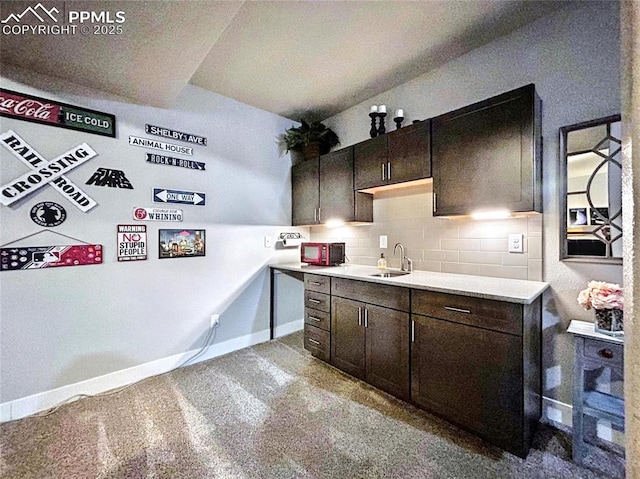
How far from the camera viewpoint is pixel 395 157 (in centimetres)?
246

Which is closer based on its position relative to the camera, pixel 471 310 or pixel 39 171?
pixel 471 310

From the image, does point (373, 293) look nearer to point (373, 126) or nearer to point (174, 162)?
point (373, 126)

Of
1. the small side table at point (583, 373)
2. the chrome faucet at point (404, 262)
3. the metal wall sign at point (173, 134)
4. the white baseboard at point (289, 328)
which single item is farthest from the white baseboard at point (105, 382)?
the small side table at point (583, 373)

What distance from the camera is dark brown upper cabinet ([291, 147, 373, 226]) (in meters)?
2.88

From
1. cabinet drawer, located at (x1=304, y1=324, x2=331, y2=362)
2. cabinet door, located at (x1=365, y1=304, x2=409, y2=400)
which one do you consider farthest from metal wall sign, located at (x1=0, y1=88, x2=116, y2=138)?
cabinet door, located at (x1=365, y1=304, x2=409, y2=400)

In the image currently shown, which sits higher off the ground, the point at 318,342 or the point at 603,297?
the point at 603,297

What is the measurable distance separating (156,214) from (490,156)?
102 inches

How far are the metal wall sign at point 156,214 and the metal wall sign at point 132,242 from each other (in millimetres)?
81

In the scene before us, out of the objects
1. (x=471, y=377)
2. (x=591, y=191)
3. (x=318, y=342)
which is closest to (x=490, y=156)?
(x=591, y=191)

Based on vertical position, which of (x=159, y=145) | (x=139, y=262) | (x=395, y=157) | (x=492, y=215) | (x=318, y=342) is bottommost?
(x=318, y=342)

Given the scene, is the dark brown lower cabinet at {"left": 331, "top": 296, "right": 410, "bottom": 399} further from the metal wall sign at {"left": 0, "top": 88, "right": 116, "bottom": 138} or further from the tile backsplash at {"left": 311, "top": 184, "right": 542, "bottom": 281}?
the metal wall sign at {"left": 0, "top": 88, "right": 116, "bottom": 138}

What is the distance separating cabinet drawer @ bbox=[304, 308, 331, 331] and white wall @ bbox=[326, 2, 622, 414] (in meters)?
1.56

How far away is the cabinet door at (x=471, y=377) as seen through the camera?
5.08ft

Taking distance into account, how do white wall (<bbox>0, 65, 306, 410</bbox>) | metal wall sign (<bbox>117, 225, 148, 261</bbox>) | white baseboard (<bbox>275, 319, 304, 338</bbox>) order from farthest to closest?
white baseboard (<bbox>275, 319, 304, 338</bbox>) → metal wall sign (<bbox>117, 225, 148, 261</bbox>) → white wall (<bbox>0, 65, 306, 410</bbox>)
